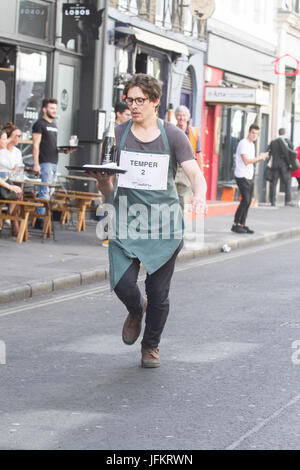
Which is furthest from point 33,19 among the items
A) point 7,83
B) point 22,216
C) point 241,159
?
point 22,216

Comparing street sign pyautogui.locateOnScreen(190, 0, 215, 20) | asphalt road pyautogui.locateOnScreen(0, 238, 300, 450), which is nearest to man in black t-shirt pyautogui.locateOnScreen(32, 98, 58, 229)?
asphalt road pyautogui.locateOnScreen(0, 238, 300, 450)

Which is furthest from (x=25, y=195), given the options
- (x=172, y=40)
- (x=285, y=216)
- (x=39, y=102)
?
(x=285, y=216)

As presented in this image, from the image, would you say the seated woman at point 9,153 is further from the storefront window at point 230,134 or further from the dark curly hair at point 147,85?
the storefront window at point 230,134

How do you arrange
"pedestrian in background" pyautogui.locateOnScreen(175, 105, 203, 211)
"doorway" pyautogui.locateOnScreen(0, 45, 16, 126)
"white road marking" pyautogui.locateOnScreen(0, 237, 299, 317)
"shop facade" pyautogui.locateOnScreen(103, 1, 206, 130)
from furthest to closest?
"shop facade" pyautogui.locateOnScreen(103, 1, 206, 130)
"doorway" pyautogui.locateOnScreen(0, 45, 16, 126)
"pedestrian in background" pyautogui.locateOnScreen(175, 105, 203, 211)
"white road marking" pyautogui.locateOnScreen(0, 237, 299, 317)

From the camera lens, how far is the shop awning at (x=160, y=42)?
1967 cm

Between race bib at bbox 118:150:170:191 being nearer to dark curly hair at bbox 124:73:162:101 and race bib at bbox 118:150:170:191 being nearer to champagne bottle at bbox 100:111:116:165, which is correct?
champagne bottle at bbox 100:111:116:165

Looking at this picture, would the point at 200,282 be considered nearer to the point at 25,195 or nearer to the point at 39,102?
the point at 25,195

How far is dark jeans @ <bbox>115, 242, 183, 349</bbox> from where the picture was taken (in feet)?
22.6

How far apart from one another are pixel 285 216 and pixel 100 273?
12.4 meters

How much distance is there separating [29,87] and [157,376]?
37.7 ft

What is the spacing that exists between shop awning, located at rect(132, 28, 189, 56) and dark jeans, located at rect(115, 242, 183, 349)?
1304cm

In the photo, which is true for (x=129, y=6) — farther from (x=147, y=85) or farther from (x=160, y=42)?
(x=147, y=85)

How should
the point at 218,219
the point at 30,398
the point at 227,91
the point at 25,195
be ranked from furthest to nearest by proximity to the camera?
the point at 227,91 → the point at 218,219 → the point at 25,195 → the point at 30,398

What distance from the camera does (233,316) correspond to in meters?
9.28
